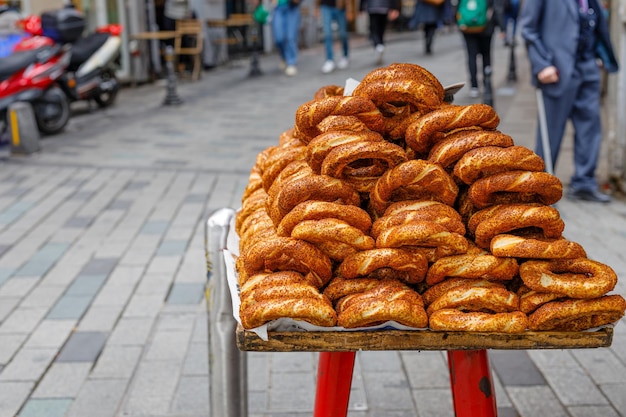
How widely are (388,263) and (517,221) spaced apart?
37cm

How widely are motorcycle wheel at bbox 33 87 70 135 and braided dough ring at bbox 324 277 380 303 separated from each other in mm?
8243

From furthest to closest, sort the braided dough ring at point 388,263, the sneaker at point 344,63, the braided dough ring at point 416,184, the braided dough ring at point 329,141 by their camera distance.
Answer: the sneaker at point 344,63 < the braided dough ring at point 329,141 < the braided dough ring at point 416,184 < the braided dough ring at point 388,263

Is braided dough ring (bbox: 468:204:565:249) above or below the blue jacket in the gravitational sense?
below

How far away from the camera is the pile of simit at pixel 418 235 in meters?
2.05

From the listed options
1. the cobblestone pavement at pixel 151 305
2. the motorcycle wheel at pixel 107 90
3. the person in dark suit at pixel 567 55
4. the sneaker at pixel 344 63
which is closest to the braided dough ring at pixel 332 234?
the cobblestone pavement at pixel 151 305

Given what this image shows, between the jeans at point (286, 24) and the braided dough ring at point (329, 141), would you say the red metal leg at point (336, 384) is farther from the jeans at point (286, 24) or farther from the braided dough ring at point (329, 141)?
the jeans at point (286, 24)

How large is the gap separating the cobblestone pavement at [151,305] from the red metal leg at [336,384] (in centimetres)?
101

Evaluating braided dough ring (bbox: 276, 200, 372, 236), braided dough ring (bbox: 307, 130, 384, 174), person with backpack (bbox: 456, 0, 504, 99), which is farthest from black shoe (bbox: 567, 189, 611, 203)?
braided dough ring (bbox: 276, 200, 372, 236)

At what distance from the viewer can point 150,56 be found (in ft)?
49.2

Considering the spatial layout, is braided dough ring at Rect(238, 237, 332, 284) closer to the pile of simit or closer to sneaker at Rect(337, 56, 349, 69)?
the pile of simit

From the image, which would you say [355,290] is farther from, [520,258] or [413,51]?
[413,51]

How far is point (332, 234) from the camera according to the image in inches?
85.1

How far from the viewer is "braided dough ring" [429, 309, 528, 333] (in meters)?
2.02

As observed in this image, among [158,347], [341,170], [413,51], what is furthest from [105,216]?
[413,51]
